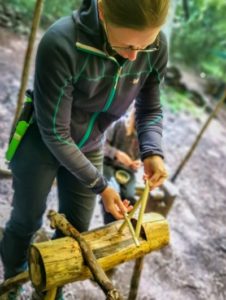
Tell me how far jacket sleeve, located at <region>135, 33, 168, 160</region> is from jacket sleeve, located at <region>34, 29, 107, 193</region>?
36 centimetres

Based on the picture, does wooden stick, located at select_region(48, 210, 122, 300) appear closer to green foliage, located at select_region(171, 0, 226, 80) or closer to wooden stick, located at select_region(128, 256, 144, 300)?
wooden stick, located at select_region(128, 256, 144, 300)

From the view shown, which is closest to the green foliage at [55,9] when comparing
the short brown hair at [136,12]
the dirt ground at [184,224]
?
the dirt ground at [184,224]

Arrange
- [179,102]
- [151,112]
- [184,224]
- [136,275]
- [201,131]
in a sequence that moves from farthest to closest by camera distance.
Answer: [179,102] → [201,131] → [184,224] → [136,275] → [151,112]

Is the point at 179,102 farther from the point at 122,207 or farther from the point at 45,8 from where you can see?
the point at 122,207

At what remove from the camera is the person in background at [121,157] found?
3.23 meters

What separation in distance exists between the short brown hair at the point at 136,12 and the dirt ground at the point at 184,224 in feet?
6.59

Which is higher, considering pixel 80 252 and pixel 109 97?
pixel 109 97

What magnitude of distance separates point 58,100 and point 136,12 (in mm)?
508

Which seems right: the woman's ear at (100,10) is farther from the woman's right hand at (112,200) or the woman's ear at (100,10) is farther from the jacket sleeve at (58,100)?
the woman's right hand at (112,200)

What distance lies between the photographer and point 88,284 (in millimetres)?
2898

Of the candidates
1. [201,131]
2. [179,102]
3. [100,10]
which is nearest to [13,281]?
[100,10]

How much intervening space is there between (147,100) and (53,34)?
73 centimetres

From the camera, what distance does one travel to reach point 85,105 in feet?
5.69

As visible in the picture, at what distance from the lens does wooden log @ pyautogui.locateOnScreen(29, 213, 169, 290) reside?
1.65 meters
